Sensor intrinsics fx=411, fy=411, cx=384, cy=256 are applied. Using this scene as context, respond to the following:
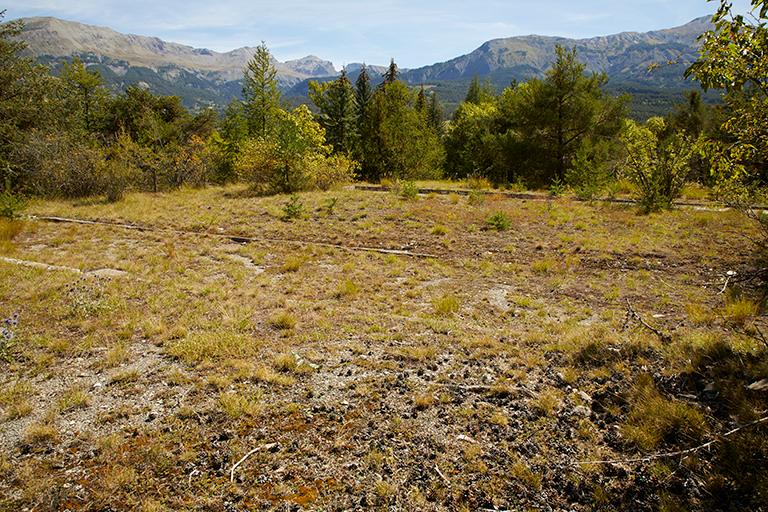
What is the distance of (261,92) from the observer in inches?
1347

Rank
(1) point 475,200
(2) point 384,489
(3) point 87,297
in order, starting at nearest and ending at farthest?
(2) point 384,489, (3) point 87,297, (1) point 475,200

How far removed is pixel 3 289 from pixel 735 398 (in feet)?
33.3

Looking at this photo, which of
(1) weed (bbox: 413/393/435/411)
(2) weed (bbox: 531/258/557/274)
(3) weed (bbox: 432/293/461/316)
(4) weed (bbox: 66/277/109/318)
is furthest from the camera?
(2) weed (bbox: 531/258/557/274)

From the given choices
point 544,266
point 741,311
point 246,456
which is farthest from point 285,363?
point 544,266

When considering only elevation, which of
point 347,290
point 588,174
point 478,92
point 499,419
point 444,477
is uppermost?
point 478,92

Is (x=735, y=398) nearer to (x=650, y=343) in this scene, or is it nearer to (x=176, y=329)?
(x=650, y=343)

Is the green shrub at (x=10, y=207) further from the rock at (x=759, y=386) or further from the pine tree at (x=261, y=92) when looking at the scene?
the pine tree at (x=261, y=92)

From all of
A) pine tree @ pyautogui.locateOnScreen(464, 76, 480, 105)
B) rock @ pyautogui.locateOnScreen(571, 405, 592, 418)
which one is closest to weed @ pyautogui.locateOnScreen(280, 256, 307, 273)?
rock @ pyautogui.locateOnScreen(571, 405, 592, 418)

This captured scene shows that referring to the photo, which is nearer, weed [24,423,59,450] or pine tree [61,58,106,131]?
weed [24,423,59,450]

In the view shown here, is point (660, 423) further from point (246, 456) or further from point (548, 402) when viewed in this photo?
point (246, 456)

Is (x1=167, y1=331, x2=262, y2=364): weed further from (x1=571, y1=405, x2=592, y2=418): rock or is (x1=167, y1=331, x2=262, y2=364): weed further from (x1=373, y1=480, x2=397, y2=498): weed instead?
(x1=571, y1=405, x2=592, y2=418): rock

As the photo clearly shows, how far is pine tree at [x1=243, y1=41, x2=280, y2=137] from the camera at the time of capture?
33844mm

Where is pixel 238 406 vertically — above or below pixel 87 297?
below

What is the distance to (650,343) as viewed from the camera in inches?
188
